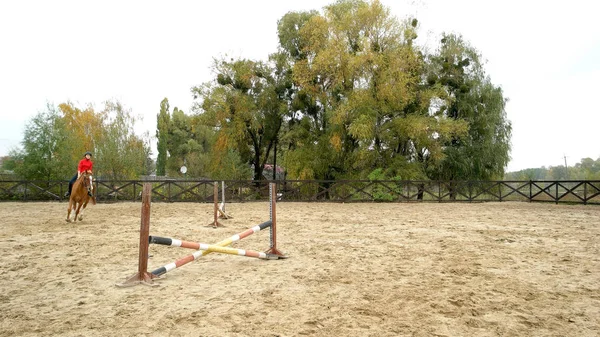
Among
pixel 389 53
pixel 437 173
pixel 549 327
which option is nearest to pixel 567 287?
pixel 549 327

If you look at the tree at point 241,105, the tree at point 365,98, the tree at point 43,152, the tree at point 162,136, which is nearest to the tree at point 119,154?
the tree at point 43,152

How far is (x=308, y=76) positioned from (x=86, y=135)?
847 inches

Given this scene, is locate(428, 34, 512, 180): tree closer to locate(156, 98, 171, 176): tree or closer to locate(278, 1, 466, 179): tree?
locate(278, 1, 466, 179): tree

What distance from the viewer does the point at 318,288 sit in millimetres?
4949

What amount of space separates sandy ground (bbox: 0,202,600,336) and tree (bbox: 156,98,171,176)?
118 feet

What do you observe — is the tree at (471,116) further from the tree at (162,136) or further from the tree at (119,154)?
the tree at (162,136)

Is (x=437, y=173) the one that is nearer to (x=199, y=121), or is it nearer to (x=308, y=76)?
(x=308, y=76)

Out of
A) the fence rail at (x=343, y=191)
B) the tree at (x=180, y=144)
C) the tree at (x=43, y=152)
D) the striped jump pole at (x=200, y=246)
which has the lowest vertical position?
the striped jump pole at (x=200, y=246)

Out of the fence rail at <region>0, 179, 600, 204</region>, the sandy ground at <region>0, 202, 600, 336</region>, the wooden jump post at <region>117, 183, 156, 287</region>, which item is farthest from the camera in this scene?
the fence rail at <region>0, 179, 600, 204</region>

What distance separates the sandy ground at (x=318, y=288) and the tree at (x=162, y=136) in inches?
1422

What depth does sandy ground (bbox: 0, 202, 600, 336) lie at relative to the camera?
374 cm

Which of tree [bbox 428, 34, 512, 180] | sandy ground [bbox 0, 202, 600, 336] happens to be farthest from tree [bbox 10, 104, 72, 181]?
tree [bbox 428, 34, 512, 180]

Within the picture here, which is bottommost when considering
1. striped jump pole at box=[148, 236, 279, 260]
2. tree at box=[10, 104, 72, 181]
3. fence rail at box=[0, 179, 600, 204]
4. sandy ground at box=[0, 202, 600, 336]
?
sandy ground at box=[0, 202, 600, 336]

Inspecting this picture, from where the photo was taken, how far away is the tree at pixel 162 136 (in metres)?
44.2
